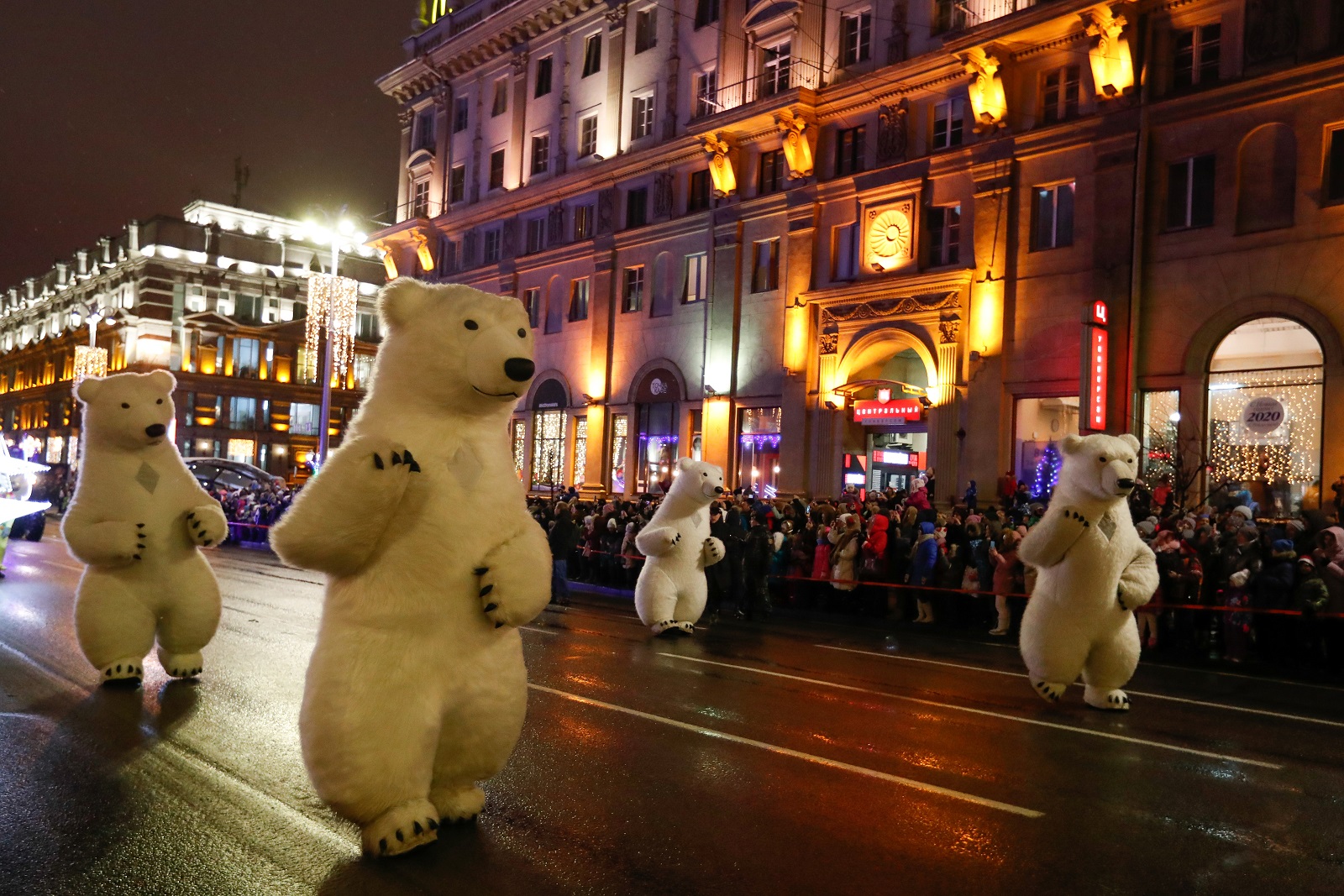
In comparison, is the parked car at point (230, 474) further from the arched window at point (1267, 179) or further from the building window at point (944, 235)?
the arched window at point (1267, 179)

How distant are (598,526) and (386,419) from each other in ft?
53.1

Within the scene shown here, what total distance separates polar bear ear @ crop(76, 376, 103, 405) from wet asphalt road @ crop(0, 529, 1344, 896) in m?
2.20

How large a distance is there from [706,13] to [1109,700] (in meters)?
28.0

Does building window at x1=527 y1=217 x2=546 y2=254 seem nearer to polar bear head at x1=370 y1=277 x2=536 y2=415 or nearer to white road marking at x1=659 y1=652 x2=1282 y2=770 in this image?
white road marking at x1=659 y1=652 x2=1282 y2=770

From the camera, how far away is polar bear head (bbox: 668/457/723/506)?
11859 millimetres

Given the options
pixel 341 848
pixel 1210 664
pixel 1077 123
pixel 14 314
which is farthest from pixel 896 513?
pixel 14 314

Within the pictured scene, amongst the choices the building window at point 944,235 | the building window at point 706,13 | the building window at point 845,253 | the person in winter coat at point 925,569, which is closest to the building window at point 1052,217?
the building window at point 944,235

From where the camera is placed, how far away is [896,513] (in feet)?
55.6

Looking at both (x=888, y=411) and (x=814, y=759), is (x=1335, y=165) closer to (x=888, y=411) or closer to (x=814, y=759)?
(x=888, y=411)

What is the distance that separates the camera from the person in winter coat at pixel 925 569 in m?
15.1

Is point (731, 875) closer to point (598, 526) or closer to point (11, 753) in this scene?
point (11, 753)

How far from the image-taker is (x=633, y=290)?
110 feet

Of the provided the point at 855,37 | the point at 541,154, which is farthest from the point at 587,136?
the point at 855,37

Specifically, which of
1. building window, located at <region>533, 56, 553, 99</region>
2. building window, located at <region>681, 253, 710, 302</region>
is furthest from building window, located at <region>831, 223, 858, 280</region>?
building window, located at <region>533, 56, 553, 99</region>
